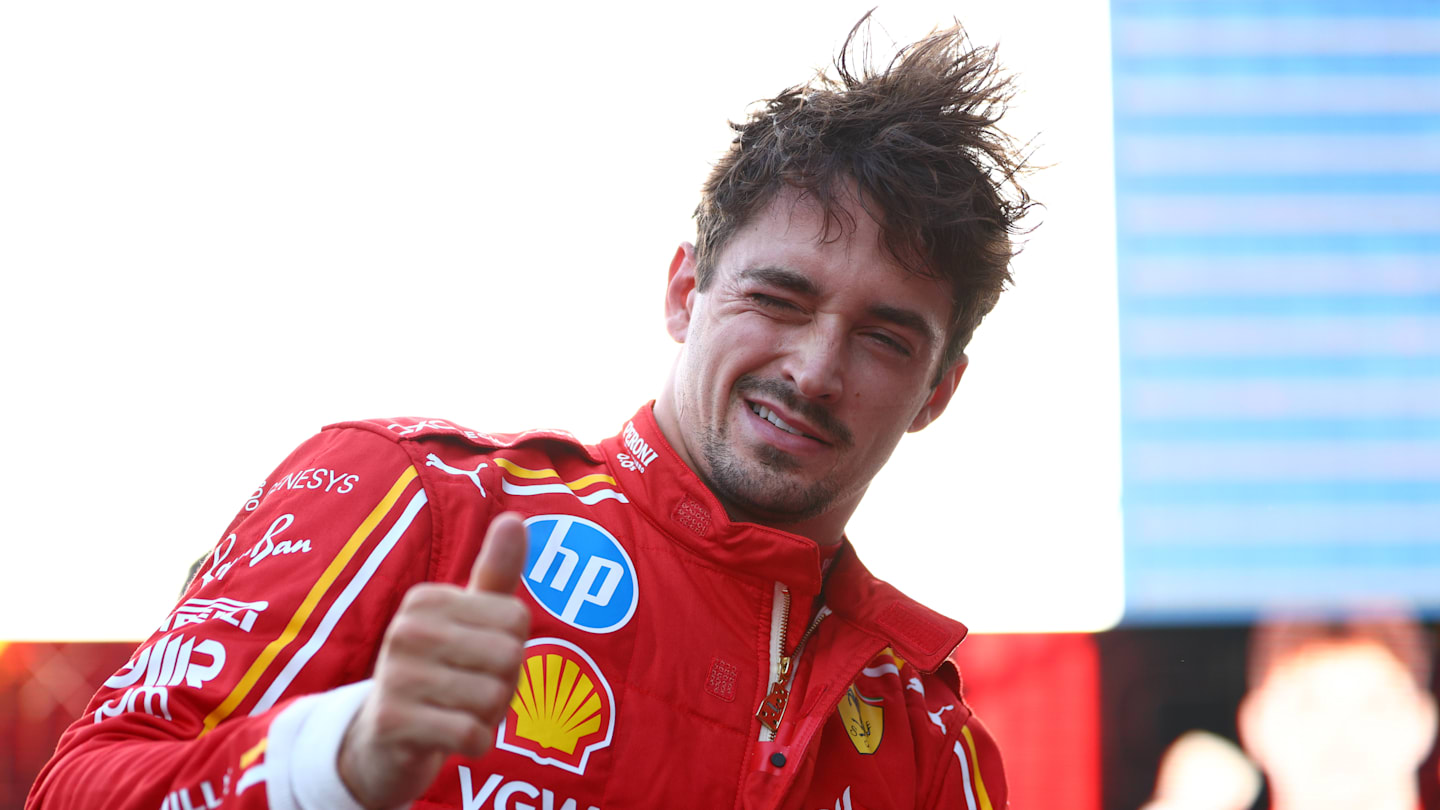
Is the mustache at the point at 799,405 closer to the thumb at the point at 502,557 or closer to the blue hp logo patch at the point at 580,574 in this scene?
the blue hp logo patch at the point at 580,574

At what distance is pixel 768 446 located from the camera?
1.75 metres

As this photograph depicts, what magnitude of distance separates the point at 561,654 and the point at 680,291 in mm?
843

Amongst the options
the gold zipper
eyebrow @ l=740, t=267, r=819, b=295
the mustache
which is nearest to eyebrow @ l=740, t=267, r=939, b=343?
eyebrow @ l=740, t=267, r=819, b=295

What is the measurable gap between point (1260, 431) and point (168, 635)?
5572 cm

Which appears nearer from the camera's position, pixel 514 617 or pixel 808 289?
pixel 514 617

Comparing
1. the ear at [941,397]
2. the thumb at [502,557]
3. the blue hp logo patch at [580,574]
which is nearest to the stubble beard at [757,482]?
the blue hp logo patch at [580,574]

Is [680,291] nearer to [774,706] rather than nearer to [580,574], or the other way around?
[580,574]

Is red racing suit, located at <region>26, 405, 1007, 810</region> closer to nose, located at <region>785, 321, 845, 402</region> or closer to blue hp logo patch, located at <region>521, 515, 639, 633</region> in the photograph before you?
blue hp logo patch, located at <region>521, 515, 639, 633</region>

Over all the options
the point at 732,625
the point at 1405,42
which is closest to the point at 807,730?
the point at 732,625

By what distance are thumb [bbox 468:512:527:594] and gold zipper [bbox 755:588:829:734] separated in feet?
2.44

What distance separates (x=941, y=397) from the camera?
2.21 m

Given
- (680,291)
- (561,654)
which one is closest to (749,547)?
(561,654)

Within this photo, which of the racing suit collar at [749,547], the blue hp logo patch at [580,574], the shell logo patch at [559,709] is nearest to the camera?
the shell logo patch at [559,709]

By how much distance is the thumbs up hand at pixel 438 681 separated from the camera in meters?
0.89
